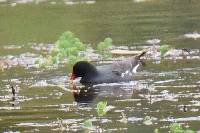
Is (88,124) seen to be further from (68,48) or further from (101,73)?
(68,48)

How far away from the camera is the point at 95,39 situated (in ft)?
66.3

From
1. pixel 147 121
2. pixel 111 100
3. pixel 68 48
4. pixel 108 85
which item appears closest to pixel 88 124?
pixel 147 121

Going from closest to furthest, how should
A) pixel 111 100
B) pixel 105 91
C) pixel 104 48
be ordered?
1. pixel 111 100
2. pixel 105 91
3. pixel 104 48

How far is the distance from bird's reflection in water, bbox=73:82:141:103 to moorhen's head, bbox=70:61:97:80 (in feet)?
1.00

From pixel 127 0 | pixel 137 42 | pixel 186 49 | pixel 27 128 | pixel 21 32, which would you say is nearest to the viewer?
pixel 27 128

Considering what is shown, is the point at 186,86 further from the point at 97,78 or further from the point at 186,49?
the point at 186,49

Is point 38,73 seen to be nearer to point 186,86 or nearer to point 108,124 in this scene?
point 186,86

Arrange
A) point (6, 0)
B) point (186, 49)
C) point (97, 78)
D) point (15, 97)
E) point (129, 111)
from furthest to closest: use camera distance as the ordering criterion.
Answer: point (6, 0)
point (186, 49)
point (97, 78)
point (15, 97)
point (129, 111)

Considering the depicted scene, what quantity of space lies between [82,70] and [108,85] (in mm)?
594

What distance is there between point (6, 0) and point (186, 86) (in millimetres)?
16217

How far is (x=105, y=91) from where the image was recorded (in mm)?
14711

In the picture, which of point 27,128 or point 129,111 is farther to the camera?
point 129,111

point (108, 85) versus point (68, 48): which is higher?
point (68, 48)

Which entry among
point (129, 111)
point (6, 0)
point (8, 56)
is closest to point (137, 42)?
point (8, 56)
